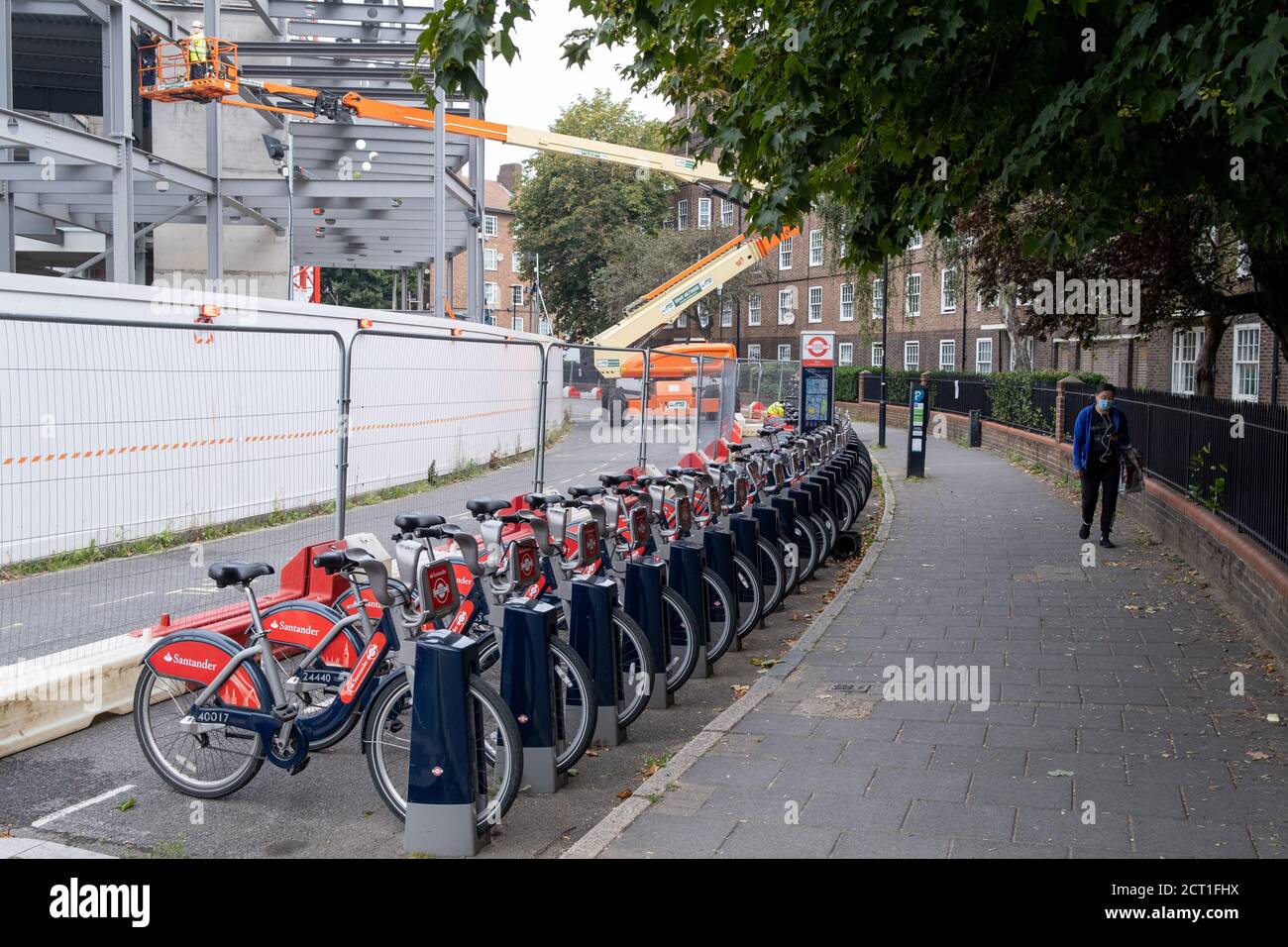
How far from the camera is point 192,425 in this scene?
6781 mm

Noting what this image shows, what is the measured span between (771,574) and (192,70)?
1775 cm

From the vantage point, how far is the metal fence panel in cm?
562

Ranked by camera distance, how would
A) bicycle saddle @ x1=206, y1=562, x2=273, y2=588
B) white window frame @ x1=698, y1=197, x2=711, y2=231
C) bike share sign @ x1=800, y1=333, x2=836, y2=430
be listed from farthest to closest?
white window frame @ x1=698, y1=197, x2=711, y2=231
bike share sign @ x1=800, y1=333, x2=836, y2=430
bicycle saddle @ x1=206, y1=562, x2=273, y2=588

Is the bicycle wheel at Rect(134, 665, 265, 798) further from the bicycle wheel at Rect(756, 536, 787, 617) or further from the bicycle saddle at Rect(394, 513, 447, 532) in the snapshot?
the bicycle wheel at Rect(756, 536, 787, 617)

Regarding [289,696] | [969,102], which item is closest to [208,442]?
[289,696]

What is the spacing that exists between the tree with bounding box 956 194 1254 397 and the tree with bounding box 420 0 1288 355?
15.1 ft

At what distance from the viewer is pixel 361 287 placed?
206ft

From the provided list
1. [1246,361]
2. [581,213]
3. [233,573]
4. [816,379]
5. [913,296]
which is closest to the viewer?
[233,573]

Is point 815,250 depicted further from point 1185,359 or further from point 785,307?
point 1185,359

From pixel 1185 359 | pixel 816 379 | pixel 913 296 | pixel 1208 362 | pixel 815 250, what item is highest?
pixel 815 250

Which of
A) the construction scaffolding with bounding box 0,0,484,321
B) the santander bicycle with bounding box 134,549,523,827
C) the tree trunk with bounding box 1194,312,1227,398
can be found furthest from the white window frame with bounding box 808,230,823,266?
the santander bicycle with bounding box 134,549,523,827

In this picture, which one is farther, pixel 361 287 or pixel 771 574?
pixel 361 287

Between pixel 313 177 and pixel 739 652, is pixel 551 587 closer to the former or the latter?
pixel 739 652

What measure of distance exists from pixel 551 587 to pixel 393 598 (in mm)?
1491
